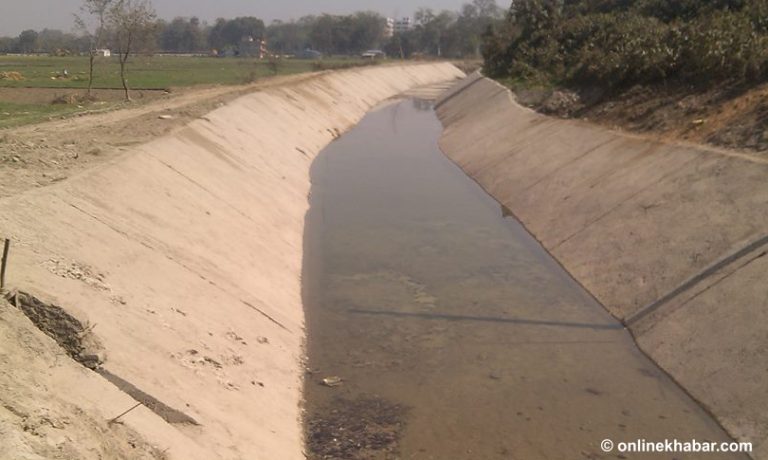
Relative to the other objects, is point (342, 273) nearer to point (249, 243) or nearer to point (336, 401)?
point (249, 243)

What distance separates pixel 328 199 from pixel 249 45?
101 meters

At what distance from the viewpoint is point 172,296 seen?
8.02 m

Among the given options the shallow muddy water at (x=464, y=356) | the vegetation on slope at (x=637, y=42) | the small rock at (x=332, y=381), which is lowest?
the small rock at (x=332, y=381)

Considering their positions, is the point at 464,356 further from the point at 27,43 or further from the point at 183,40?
the point at 183,40

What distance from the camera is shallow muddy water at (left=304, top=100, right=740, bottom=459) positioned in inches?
287

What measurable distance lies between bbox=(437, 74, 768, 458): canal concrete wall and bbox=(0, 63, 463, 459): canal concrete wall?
456 cm

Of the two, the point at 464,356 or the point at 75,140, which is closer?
the point at 464,356

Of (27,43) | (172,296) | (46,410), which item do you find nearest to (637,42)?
(172,296)

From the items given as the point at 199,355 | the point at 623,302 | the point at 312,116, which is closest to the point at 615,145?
the point at 623,302

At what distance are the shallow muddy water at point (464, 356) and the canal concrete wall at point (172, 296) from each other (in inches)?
24.0

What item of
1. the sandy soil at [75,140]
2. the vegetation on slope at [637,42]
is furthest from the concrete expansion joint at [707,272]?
the sandy soil at [75,140]

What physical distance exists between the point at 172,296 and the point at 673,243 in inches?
280

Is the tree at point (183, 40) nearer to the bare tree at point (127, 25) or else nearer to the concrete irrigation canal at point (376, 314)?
the bare tree at point (127, 25)

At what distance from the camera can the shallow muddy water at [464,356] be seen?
7.28 m
